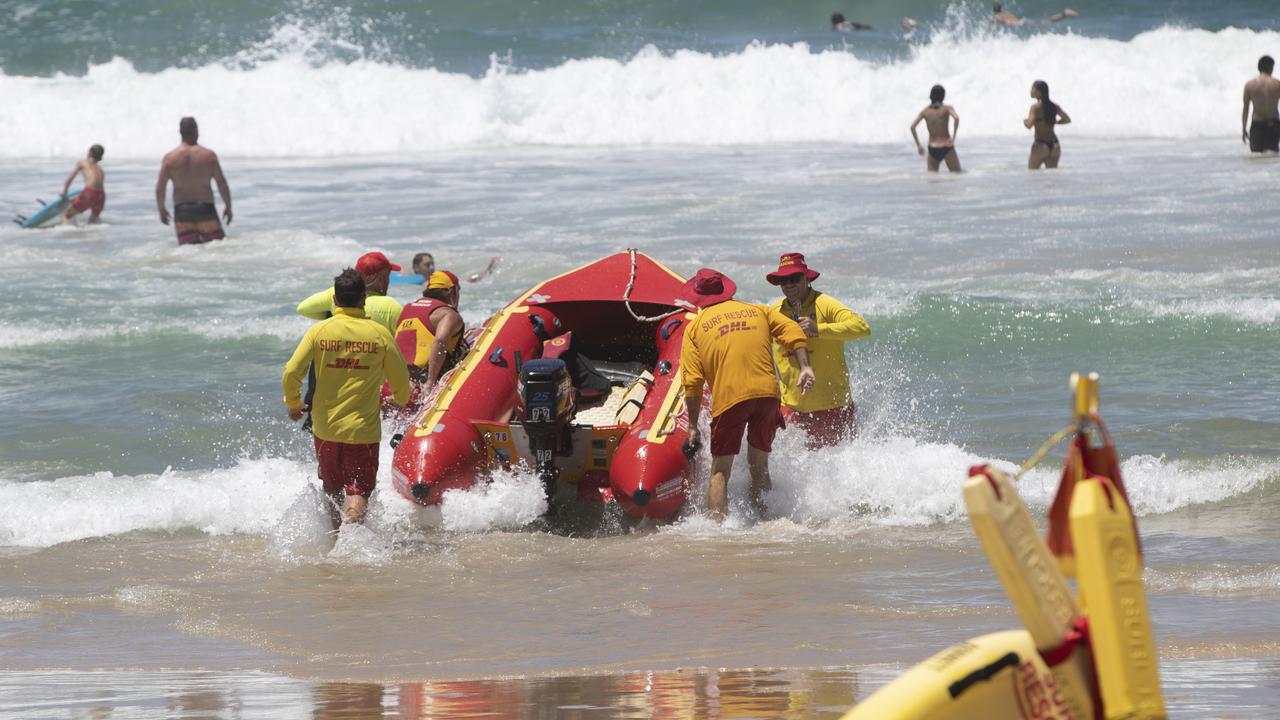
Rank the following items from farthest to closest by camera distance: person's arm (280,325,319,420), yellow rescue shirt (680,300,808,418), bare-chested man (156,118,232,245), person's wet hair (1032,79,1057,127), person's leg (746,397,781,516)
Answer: person's wet hair (1032,79,1057,127)
bare-chested man (156,118,232,245)
person's leg (746,397,781,516)
yellow rescue shirt (680,300,808,418)
person's arm (280,325,319,420)

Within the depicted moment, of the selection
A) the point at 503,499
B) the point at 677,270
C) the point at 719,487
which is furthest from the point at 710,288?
the point at 677,270

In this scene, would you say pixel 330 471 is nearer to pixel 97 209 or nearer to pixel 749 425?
pixel 749 425

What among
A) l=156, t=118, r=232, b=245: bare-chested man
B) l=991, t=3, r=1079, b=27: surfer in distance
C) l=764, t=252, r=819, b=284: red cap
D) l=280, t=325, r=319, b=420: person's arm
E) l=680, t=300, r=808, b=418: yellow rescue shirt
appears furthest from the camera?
l=991, t=3, r=1079, b=27: surfer in distance

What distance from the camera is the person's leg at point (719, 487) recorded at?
310 inches

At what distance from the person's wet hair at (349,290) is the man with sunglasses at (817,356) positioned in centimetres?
202

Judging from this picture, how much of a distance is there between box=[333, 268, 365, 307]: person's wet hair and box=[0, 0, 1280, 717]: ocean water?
1002 mm

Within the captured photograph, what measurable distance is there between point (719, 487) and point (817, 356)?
94cm

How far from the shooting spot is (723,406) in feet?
25.1

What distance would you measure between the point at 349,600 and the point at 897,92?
80.5 feet

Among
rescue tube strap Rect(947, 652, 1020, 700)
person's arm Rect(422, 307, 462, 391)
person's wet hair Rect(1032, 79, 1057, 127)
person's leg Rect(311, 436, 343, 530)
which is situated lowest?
person's leg Rect(311, 436, 343, 530)

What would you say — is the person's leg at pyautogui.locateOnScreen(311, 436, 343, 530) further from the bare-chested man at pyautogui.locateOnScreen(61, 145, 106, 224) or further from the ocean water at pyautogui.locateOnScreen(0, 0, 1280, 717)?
the bare-chested man at pyautogui.locateOnScreen(61, 145, 106, 224)

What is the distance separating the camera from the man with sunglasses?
8.05 meters

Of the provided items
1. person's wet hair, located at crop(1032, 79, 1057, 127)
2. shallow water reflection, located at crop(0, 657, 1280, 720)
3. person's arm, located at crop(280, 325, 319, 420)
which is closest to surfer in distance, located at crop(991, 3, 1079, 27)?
person's wet hair, located at crop(1032, 79, 1057, 127)

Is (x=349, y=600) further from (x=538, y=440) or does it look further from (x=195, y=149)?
(x=195, y=149)
